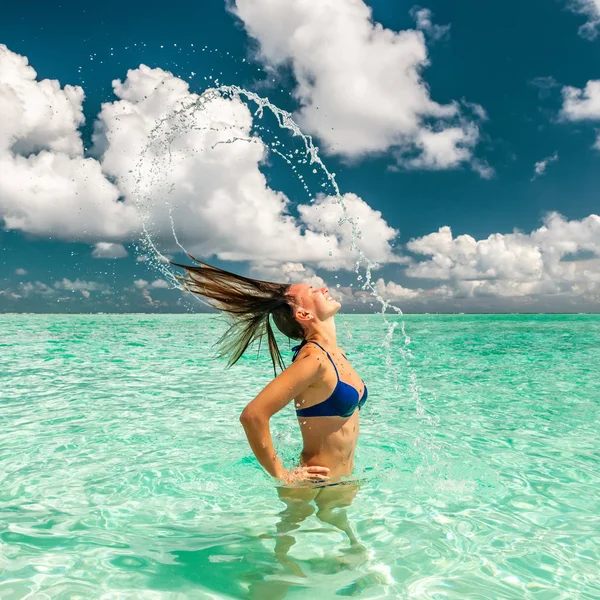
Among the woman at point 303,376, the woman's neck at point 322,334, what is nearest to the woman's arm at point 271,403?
the woman at point 303,376

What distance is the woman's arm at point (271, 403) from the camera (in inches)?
109

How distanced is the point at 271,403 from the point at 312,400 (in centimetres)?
46

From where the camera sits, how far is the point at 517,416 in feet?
25.0

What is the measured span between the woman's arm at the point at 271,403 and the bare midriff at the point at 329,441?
38cm

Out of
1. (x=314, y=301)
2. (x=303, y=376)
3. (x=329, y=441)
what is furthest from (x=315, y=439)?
(x=314, y=301)

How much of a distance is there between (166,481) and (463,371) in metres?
9.96

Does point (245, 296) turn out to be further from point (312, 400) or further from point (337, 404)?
point (337, 404)

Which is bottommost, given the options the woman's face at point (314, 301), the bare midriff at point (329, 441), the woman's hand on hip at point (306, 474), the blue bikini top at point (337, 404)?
the woman's hand on hip at point (306, 474)

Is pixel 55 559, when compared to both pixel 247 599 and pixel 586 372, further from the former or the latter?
pixel 586 372

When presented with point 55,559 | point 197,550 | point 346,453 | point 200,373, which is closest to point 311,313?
point 346,453

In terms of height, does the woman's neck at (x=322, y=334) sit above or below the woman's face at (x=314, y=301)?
below

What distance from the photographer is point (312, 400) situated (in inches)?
125

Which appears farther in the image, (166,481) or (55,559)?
(166,481)

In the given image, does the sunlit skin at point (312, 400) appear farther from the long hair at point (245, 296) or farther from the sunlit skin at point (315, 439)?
the long hair at point (245, 296)
